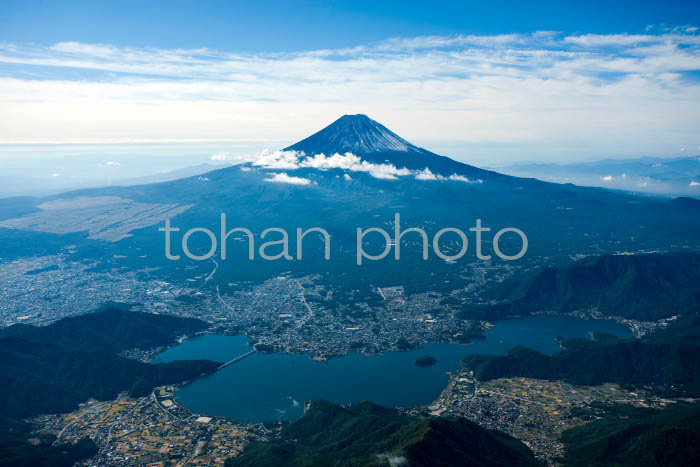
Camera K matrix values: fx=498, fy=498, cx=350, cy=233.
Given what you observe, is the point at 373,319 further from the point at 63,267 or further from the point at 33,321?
the point at 63,267

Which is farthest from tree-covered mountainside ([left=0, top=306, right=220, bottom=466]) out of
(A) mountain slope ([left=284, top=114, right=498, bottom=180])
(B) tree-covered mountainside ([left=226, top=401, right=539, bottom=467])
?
(A) mountain slope ([left=284, top=114, right=498, bottom=180])

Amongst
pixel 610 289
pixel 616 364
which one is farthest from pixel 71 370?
pixel 610 289

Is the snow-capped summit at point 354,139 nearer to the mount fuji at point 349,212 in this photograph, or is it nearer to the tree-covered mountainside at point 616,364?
the mount fuji at point 349,212

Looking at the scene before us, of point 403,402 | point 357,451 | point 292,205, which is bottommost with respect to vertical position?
point 403,402

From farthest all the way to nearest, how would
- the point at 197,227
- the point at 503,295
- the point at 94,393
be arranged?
1. the point at 197,227
2. the point at 503,295
3. the point at 94,393

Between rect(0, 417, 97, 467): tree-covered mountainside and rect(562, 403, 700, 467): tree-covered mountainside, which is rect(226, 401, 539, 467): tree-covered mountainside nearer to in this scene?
rect(562, 403, 700, 467): tree-covered mountainside

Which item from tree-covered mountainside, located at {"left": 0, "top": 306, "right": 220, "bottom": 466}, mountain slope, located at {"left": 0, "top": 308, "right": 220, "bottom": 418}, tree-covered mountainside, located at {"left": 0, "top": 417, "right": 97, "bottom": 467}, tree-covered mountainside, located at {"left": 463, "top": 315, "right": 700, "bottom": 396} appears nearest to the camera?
tree-covered mountainside, located at {"left": 0, "top": 417, "right": 97, "bottom": 467}

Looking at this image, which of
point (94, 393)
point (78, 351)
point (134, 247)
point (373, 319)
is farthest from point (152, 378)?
point (134, 247)
